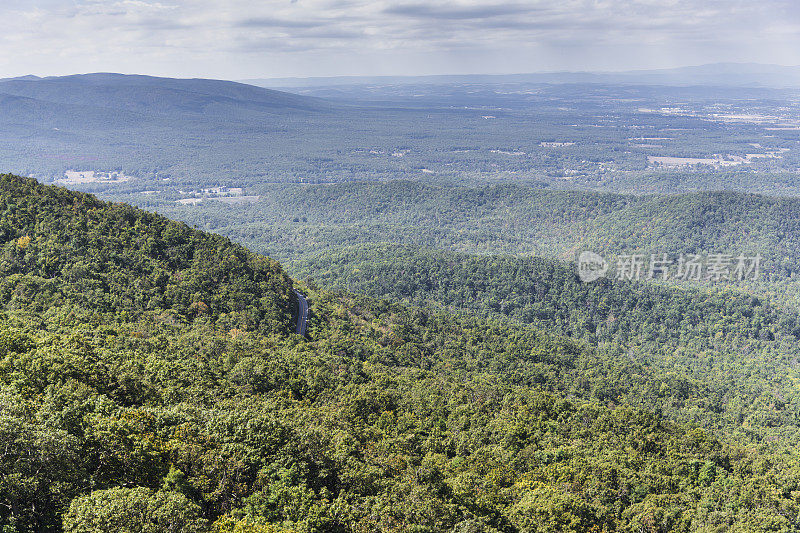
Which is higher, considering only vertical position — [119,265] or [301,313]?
[119,265]

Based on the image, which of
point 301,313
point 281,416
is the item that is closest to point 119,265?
point 301,313

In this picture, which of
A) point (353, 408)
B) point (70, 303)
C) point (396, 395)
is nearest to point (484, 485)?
point (353, 408)

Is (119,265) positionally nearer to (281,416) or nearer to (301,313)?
(301,313)

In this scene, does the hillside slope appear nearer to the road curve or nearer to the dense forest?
the dense forest

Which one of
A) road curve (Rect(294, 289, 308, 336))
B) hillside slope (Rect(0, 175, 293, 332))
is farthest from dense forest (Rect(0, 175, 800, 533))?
road curve (Rect(294, 289, 308, 336))

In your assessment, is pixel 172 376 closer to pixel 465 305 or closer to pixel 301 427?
pixel 301 427

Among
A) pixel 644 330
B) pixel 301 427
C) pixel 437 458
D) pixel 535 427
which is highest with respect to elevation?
pixel 301 427

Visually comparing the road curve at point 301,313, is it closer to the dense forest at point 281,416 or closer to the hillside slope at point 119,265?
the dense forest at point 281,416
